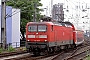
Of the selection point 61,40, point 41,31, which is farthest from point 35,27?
point 61,40

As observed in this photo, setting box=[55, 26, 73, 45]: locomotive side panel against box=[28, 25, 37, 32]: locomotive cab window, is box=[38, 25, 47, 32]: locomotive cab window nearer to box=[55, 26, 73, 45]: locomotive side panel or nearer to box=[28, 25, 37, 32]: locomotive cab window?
box=[28, 25, 37, 32]: locomotive cab window

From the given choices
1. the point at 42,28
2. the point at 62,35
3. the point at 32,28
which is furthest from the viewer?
the point at 62,35

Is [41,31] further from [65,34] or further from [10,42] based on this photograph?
[10,42]

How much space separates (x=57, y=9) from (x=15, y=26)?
98.9 ft

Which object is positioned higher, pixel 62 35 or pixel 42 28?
pixel 42 28

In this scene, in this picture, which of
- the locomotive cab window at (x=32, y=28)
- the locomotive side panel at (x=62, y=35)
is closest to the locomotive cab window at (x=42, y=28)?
the locomotive cab window at (x=32, y=28)

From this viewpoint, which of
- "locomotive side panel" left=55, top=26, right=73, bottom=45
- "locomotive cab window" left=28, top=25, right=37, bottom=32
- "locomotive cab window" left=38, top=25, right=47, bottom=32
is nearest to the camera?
"locomotive cab window" left=38, top=25, right=47, bottom=32

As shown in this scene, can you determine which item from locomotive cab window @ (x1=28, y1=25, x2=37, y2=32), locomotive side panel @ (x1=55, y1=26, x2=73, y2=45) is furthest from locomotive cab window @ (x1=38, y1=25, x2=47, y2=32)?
locomotive side panel @ (x1=55, y1=26, x2=73, y2=45)

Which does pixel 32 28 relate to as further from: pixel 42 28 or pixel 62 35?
pixel 62 35

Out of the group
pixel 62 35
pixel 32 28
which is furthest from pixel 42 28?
pixel 62 35

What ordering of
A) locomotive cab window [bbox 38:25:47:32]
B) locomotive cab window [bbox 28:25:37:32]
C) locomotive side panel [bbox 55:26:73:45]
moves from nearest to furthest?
locomotive cab window [bbox 38:25:47:32]
locomotive cab window [bbox 28:25:37:32]
locomotive side panel [bbox 55:26:73:45]

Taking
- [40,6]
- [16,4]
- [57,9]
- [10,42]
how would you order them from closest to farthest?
[10,42] < [16,4] < [40,6] < [57,9]

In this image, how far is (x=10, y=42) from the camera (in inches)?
1474

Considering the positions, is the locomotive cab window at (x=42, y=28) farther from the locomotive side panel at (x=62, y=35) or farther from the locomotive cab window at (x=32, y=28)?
the locomotive side panel at (x=62, y=35)
